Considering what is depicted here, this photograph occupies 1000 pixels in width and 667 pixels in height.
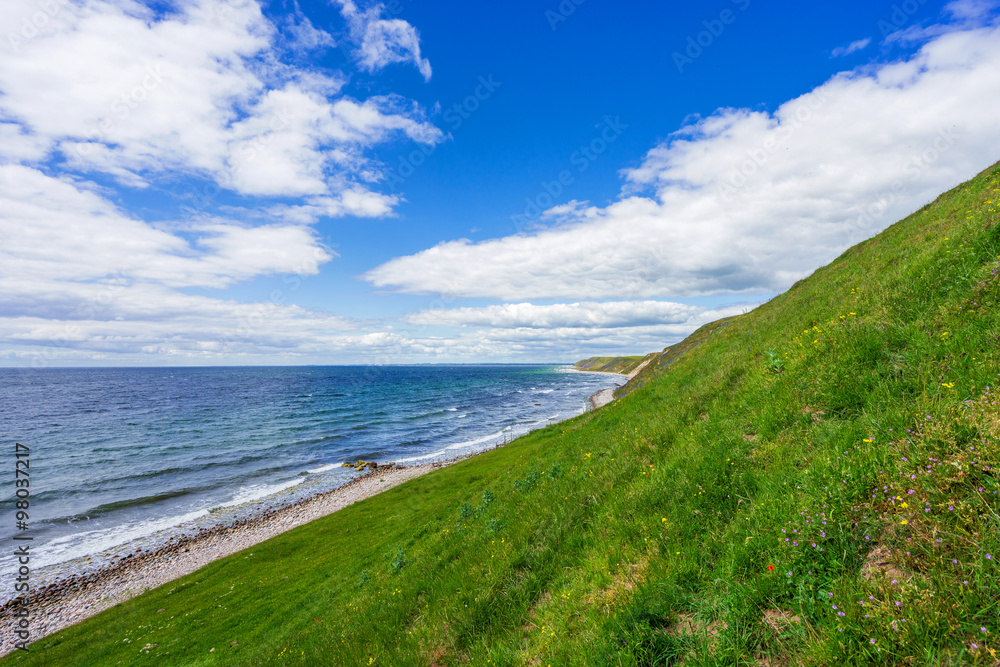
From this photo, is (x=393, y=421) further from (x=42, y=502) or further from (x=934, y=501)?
(x=934, y=501)

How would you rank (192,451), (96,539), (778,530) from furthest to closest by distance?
(192,451) < (96,539) < (778,530)

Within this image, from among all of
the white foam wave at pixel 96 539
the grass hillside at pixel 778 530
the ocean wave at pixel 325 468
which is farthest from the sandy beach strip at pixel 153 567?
the grass hillside at pixel 778 530

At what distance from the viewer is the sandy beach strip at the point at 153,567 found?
22814mm

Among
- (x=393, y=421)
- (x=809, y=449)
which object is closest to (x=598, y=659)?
(x=809, y=449)

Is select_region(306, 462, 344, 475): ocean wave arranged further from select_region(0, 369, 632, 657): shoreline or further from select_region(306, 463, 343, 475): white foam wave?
select_region(0, 369, 632, 657): shoreline

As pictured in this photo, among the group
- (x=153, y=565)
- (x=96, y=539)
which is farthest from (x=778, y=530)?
(x=96, y=539)

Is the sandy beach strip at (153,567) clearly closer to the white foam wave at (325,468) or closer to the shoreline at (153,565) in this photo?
the shoreline at (153,565)

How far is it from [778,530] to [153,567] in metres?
40.0

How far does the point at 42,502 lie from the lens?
37781mm

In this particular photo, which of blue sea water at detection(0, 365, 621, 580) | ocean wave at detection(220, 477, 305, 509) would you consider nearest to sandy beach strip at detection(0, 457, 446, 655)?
blue sea water at detection(0, 365, 621, 580)

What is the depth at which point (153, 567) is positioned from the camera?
1113 inches

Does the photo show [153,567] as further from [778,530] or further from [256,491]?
[778,530]

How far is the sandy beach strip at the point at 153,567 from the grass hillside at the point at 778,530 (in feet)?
67.5

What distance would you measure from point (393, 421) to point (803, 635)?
265ft
